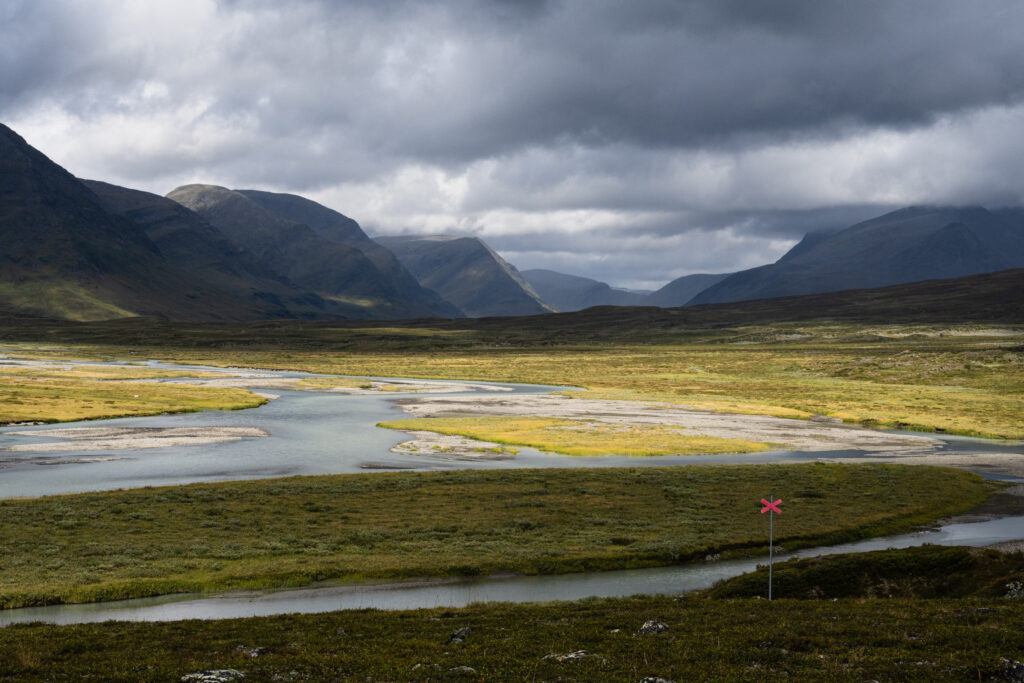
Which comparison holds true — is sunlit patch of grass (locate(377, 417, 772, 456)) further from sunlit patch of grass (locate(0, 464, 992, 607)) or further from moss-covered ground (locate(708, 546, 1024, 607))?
moss-covered ground (locate(708, 546, 1024, 607))

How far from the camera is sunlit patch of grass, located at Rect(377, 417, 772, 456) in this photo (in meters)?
75.4

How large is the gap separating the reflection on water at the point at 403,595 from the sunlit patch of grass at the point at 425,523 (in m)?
0.98

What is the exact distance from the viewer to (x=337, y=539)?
4116 cm

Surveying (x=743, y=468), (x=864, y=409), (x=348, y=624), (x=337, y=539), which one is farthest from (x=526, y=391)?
(x=348, y=624)

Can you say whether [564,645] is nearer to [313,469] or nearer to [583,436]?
[313,469]

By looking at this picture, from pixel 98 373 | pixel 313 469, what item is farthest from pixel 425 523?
pixel 98 373

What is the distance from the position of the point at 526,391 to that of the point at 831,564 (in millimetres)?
111659

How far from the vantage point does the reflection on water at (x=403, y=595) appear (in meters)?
30.3

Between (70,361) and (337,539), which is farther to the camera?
(70,361)

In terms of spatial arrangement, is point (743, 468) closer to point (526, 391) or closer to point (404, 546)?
point (404, 546)

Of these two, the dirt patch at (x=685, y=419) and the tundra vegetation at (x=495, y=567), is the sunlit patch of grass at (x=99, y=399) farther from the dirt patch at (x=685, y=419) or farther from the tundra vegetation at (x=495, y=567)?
the tundra vegetation at (x=495, y=567)

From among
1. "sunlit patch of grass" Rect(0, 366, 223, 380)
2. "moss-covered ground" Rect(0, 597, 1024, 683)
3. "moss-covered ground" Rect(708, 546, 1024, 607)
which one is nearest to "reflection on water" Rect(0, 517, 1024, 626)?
"moss-covered ground" Rect(708, 546, 1024, 607)

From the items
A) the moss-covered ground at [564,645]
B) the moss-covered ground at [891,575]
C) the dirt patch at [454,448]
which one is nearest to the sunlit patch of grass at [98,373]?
the dirt patch at [454,448]

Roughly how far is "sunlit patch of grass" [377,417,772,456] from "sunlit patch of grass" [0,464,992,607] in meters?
13.6
